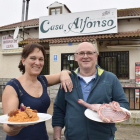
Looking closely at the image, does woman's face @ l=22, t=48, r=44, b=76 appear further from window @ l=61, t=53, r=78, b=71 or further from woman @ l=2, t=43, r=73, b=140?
window @ l=61, t=53, r=78, b=71

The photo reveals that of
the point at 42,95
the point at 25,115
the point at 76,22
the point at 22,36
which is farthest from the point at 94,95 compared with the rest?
the point at 22,36

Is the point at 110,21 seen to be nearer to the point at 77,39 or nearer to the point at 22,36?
the point at 77,39

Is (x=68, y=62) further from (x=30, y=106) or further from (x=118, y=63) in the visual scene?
(x=30, y=106)

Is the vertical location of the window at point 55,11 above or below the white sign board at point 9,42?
above

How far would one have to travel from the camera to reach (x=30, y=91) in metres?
2.11

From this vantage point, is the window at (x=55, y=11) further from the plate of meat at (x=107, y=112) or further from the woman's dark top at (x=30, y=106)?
the plate of meat at (x=107, y=112)

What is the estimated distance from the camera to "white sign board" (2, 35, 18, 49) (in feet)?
43.0

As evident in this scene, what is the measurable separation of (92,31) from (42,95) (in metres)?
8.31

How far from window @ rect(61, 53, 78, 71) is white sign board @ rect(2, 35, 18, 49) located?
17.1 ft

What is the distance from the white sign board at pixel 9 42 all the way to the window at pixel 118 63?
7157 millimetres

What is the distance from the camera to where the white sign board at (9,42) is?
1309 centimetres

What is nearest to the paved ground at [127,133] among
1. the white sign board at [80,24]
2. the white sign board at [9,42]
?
the white sign board at [80,24]

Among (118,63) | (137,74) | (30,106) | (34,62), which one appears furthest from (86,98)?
(118,63)

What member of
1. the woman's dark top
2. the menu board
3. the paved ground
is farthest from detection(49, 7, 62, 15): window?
the woman's dark top
